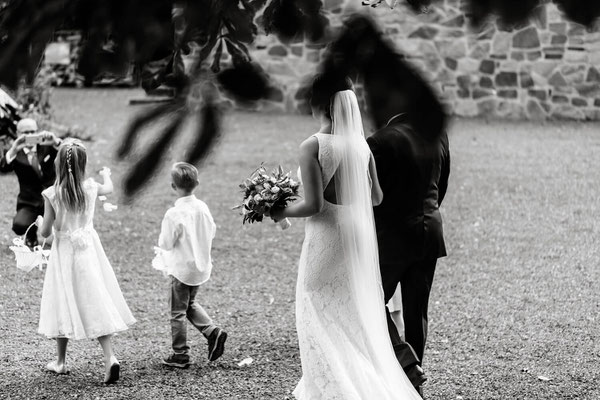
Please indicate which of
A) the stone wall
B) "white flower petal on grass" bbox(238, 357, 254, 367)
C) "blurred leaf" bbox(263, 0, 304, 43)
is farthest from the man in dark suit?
"blurred leaf" bbox(263, 0, 304, 43)

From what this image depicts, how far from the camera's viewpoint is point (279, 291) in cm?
741

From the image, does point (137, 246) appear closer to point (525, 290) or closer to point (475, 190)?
point (525, 290)

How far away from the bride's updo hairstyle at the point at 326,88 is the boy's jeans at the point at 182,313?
3998 millimetres

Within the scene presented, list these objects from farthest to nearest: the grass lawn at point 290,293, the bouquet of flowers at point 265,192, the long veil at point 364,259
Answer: the grass lawn at point 290,293 < the bouquet of flowers at point 265,192 < the long veil at point 364,259

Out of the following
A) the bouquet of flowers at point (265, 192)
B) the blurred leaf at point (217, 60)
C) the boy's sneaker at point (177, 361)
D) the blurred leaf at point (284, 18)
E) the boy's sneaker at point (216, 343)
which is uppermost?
the blurred leaf at point (284, 18)

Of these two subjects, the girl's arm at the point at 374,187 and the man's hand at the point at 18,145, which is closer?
the girl's arm at the point at 374,187

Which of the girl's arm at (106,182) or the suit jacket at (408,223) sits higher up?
the girl's arm at (106,182)

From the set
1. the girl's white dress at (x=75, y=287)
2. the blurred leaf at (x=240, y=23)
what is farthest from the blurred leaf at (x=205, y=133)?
the girl's white dress at (x=75, y=287)

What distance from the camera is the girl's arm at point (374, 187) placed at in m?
4.70

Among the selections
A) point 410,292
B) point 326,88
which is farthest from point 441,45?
point 410,292

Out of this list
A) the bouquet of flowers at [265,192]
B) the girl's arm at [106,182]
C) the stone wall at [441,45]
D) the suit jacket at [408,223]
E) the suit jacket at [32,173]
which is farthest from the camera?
the suit jacket at [32,173]

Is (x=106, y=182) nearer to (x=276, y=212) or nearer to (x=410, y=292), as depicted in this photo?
(x=276, y=212)

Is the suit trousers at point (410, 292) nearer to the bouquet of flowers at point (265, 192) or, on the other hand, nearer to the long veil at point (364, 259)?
the long veil at point (364, 259)

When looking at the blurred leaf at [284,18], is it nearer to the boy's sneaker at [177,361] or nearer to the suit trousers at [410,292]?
the suit trousers at [410,292]
